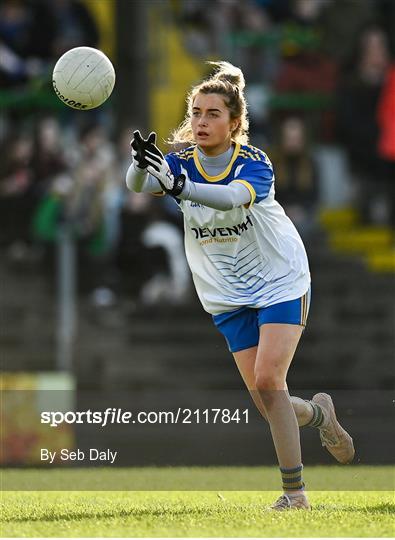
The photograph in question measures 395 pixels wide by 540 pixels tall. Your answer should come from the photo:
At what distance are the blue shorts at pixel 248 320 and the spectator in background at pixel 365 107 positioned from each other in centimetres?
876

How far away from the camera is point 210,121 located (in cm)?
811

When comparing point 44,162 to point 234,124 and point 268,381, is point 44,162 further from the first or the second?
point 268,381

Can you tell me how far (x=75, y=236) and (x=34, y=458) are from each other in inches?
145

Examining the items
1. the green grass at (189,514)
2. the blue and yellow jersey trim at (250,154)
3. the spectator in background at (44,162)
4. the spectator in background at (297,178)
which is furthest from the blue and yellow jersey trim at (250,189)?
the spectator in background at (44,162)

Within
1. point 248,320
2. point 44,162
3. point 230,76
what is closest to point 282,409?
point 248,320

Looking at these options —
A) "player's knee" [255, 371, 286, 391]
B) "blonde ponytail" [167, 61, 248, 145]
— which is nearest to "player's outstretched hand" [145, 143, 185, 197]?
"blonde ponytail" [167, 61, 248, 145]

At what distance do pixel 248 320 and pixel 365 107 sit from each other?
352 inches

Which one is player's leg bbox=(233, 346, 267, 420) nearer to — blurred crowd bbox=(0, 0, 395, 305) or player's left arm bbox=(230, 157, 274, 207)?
player's left arm bbox=(230, 157, 274, 207)

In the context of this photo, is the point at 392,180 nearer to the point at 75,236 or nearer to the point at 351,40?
the point at 351,40

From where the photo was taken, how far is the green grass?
7172 mm

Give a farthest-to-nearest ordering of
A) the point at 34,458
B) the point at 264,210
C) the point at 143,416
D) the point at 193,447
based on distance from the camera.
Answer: the point at 34,458
the point at 193,447
the point at 143,416
the point at 264,210

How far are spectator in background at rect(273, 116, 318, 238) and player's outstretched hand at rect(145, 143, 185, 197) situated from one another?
8761 mm

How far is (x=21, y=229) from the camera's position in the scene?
16.5 meters

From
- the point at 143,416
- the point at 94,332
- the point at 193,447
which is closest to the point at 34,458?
the point at 193,447
